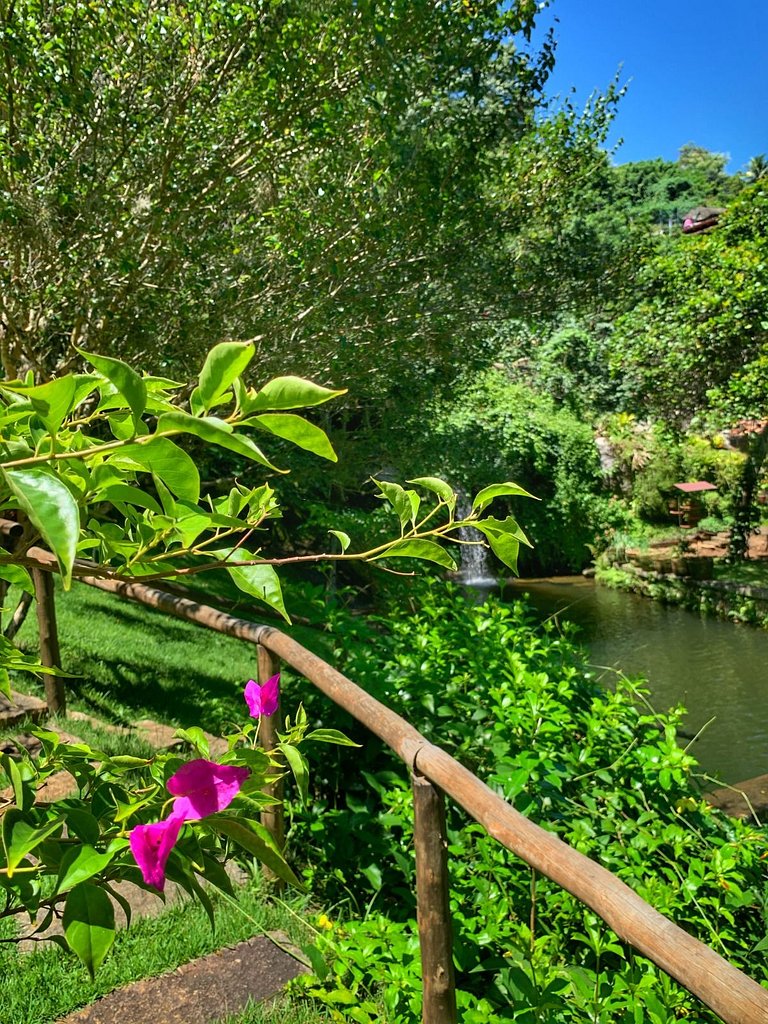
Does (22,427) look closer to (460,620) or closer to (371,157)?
(460,620)

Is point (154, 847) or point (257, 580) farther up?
point (257, 580)

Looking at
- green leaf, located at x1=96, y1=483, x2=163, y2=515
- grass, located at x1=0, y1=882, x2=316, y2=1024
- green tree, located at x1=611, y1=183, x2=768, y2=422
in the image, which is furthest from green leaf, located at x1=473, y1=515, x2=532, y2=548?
green tree, located at x1=611, y1=183, x2=768, y2=422

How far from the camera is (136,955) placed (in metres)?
2.08

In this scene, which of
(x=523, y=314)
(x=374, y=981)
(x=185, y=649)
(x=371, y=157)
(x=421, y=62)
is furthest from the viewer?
(x=523, y=314)

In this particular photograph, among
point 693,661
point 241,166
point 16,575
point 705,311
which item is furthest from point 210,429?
point 705,311

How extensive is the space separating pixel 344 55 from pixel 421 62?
58 centimetres

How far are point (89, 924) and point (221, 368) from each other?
17.2 inches

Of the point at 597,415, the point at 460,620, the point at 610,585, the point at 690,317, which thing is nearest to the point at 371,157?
the point at 460,620

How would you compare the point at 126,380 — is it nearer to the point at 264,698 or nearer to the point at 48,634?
the point at 264,698

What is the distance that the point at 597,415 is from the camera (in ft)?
61.6

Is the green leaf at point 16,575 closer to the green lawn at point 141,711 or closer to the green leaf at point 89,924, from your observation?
the green lawn at point 141,711

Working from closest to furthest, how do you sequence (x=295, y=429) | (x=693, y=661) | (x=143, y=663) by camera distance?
1. (x=295, y=429)
2. (x=143, y=663)
3. (x=693, y=661)

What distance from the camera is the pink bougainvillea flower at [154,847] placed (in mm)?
678

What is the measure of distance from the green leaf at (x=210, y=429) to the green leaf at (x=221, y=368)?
2 centimetres
